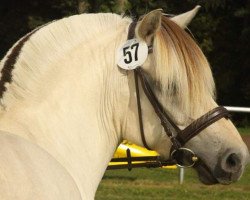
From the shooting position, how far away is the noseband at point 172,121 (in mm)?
3340

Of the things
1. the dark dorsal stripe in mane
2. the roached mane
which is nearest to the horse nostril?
the roached mane

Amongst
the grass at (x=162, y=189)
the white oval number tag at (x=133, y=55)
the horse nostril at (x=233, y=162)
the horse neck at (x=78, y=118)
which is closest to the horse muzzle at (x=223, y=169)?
the horse nostril at (x=233, y=162)

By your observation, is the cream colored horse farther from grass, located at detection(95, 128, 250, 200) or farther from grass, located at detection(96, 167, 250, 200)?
grass, located at detection(96, 167, 250, 200)

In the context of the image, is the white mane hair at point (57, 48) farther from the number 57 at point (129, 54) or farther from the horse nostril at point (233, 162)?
the horse nostril at point (233, 162)

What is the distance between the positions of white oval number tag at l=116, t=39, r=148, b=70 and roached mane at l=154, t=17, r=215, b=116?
6 cm

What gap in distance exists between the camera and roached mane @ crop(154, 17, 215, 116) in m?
3.30

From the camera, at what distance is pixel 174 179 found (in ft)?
39.5

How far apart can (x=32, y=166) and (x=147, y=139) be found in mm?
851

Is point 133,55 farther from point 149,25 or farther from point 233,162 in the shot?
point 233,162

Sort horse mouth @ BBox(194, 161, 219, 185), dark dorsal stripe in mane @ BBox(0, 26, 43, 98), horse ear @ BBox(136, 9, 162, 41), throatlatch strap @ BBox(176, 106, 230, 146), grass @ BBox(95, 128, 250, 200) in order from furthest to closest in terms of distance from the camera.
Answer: grass @ BBox(95, 128, 250, 200) → horse mouth @ BBox(194, 161, 219, 185) → throatlatch strap @ BBox(176, 106, 230, 146) → horse ear @ BBox(136, 9, 162, 41) → dark dorsal stripe in mane @ BBox(0, 26, 43, 98)

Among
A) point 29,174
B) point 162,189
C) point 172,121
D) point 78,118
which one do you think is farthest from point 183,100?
point 162,189

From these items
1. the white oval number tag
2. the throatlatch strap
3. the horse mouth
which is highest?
the white oval number tag

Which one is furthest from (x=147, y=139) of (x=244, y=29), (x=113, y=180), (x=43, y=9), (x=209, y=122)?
(x=43, y=9)

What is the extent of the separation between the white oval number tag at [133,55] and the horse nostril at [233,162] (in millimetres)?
648
